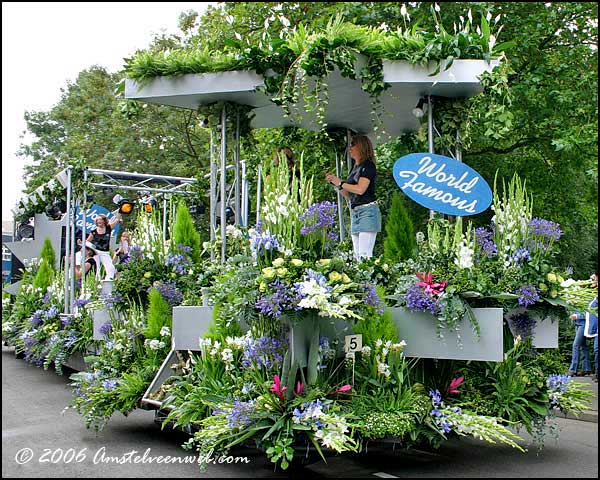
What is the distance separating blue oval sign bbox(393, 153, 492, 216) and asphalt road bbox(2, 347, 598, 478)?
2445mm

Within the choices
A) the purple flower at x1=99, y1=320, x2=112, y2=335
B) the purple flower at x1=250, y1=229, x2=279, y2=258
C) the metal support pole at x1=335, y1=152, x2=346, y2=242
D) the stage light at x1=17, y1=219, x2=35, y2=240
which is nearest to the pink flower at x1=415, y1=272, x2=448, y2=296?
the purple flower at x1=250, y1=229, x2=279, y2=258

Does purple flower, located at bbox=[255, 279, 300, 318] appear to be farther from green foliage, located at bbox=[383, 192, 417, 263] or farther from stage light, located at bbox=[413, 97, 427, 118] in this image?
stage light, located at bbox=[413, 97, 427, 118]

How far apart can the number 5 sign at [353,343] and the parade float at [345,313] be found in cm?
1

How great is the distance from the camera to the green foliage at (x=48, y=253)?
49.8ft

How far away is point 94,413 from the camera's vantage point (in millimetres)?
7703

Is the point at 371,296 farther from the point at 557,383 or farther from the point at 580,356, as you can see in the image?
the point at 580,356

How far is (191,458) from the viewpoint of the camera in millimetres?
7109

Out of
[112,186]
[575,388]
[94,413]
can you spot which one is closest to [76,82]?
[112,186]

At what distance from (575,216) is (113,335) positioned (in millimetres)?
9649

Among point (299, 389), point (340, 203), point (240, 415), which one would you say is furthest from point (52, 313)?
point (299, 389)

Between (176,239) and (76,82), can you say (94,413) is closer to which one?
(176,239)

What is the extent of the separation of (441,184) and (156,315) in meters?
3.39

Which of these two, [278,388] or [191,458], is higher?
[278,388]

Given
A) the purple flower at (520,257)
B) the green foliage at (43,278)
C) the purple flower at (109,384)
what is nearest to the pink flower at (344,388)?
the purple flower at (520,257)
